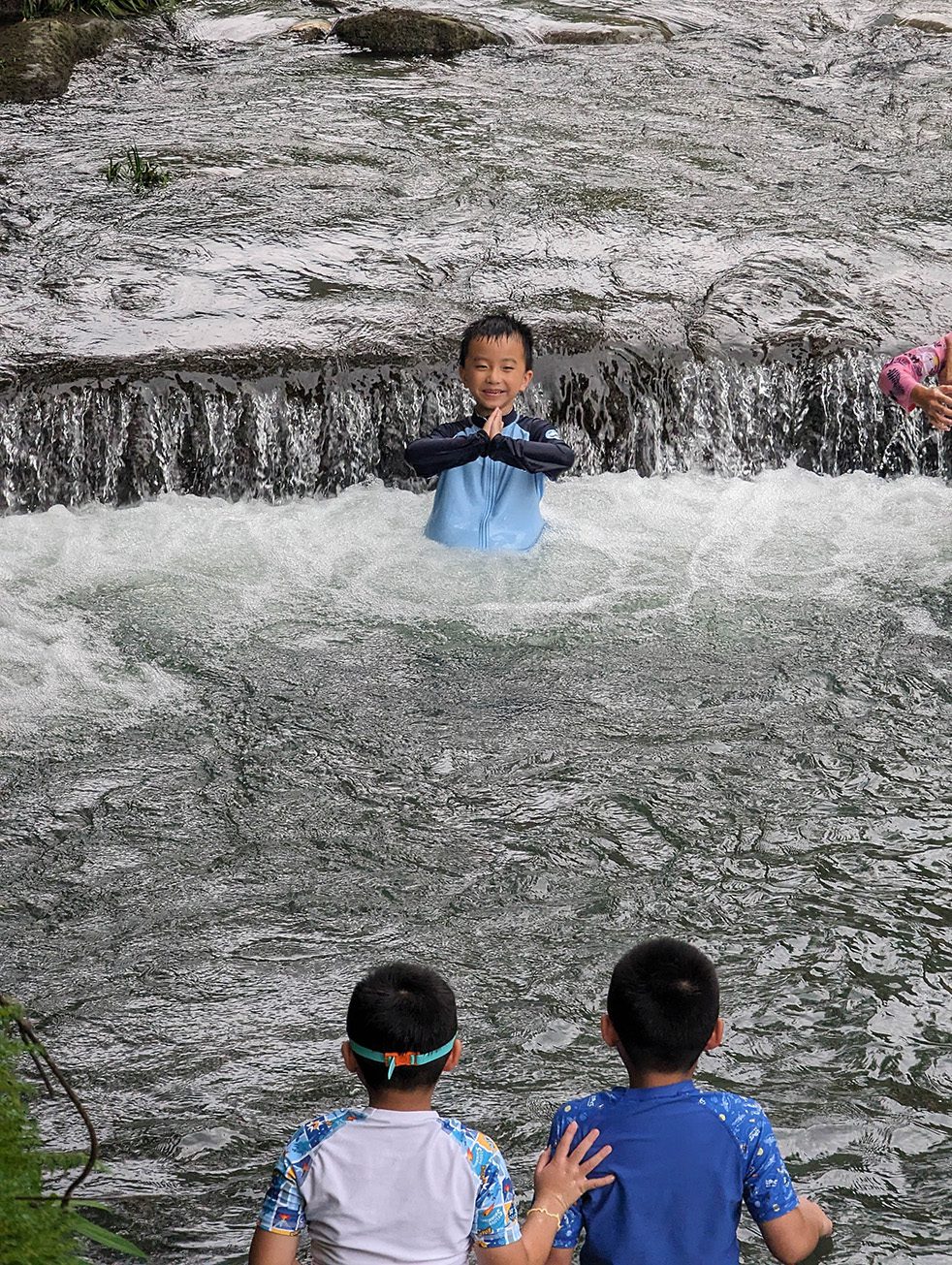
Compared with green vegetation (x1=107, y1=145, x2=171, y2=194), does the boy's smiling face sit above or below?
below

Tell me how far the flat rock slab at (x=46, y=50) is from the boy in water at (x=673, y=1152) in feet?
33.0

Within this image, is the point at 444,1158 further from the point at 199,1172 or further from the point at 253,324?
the point at 253,324

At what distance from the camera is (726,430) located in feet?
25.4

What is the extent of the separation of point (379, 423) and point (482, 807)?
274 cm

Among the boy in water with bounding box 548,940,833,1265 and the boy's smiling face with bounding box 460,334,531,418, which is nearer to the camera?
the boy in water with bounding box 548,940,833,1265

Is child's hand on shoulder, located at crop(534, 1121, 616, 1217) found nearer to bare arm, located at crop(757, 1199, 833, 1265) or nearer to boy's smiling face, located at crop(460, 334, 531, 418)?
bare arm, located at crop(757, 1199, 833, 1265)

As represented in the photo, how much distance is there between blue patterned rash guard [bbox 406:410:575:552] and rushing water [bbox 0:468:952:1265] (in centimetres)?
12

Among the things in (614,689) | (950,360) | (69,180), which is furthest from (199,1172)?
(69,180)

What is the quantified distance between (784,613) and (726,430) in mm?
1600

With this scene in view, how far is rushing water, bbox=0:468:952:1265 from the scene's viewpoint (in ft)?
12.9

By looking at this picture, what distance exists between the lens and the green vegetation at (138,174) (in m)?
9.49

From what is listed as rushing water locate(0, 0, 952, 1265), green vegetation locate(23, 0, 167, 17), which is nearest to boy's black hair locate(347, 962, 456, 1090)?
rushing water locate(0, 0, 952, 1265)

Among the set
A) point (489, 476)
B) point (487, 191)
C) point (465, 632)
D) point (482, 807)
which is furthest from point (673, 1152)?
point (487, 191)

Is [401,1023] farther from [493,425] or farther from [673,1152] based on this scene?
[493,425]
